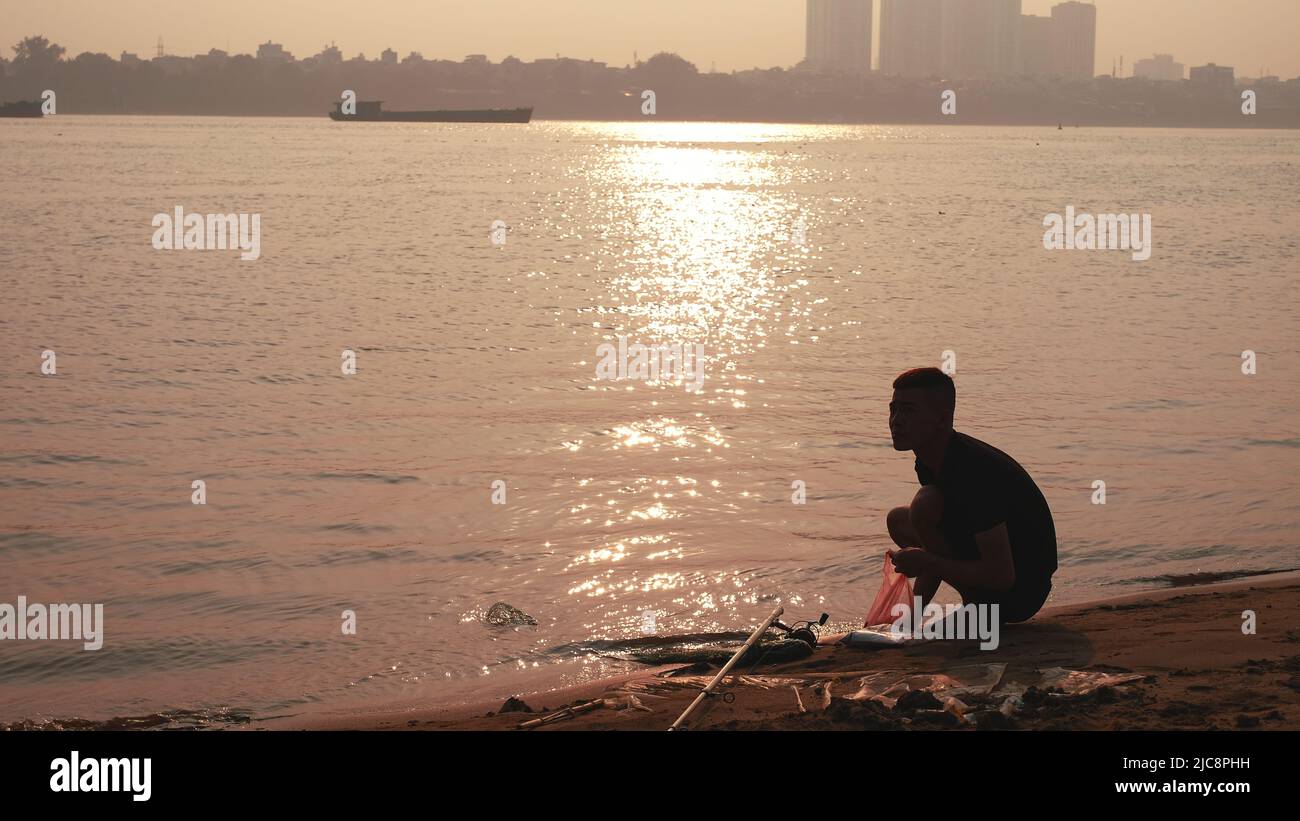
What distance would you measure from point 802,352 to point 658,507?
7979 millimetres

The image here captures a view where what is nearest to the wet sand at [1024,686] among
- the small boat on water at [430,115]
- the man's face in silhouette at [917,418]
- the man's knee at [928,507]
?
the man's knee at [928,507]

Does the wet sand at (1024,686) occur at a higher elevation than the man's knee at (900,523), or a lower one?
lower

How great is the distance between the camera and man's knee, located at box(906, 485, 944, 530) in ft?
20.0

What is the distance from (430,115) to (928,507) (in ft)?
581

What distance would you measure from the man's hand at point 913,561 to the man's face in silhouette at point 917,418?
0.47 metres

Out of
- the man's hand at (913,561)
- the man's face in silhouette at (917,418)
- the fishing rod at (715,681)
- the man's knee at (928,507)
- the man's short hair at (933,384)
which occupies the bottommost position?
the fishing rod at (715,681)

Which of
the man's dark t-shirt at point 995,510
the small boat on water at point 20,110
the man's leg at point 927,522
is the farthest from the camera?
the small boat on water at point 20,110

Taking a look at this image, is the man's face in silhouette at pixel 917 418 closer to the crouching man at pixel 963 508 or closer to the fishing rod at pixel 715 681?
the crouching man at pixel 963 508

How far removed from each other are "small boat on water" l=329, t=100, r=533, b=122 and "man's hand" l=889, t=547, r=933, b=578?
17006 centimetres

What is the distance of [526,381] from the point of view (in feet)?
51.5

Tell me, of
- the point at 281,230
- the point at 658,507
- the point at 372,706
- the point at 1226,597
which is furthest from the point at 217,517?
the point at 281,230

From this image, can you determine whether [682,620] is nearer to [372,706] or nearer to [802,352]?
[372,706]

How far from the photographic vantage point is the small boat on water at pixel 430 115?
562 ft
